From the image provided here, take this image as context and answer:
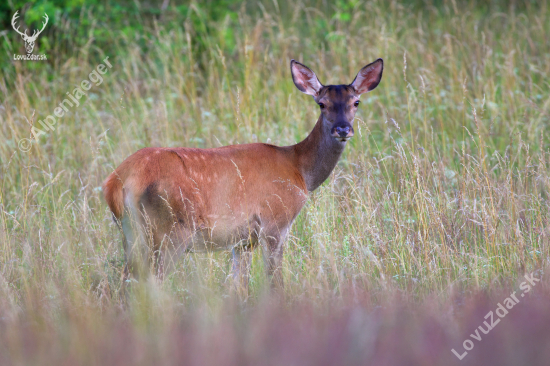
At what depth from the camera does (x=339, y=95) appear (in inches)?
189

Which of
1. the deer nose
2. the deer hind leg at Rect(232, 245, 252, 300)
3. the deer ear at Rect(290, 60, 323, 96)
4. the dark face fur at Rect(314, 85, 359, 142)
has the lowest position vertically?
the deer hind leg at Rect(232, 245, 252, 300)

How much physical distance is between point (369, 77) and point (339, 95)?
19.0 inches

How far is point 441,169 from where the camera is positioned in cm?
527

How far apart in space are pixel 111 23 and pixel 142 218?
577 cm

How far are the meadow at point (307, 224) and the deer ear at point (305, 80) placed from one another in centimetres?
68

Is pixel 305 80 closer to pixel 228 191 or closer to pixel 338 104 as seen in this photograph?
pixel 338 104

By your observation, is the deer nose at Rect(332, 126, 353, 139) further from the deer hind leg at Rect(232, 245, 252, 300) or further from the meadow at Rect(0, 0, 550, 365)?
the deer hind leg at Rect(232, 245, 252, 300)

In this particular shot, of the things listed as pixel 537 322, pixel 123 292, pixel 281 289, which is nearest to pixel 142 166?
pixel 123 292

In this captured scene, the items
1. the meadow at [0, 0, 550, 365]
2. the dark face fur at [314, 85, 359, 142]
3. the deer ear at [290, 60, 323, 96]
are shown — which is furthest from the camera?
the deer ear at [290, 60, 323, 96]

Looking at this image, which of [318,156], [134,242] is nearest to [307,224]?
[318,156]

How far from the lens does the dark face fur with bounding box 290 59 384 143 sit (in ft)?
14.9

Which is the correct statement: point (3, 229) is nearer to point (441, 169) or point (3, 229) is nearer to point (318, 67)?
point (441, 169)

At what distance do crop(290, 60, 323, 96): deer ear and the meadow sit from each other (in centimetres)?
68

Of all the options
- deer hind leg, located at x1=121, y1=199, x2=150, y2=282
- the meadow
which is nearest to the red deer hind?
deer hind leg, located at x1=121, y1=199, x2=150, y2=282
